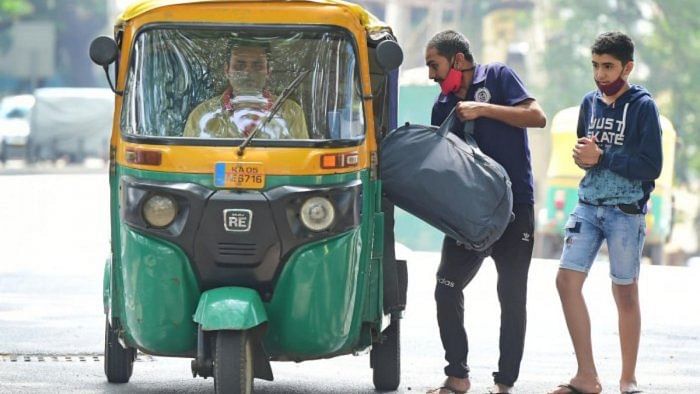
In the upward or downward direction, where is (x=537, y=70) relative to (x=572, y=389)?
downward

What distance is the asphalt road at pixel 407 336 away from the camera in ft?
29.3

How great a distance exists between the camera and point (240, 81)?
24.7ft

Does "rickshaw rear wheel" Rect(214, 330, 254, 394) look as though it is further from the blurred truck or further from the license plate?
the blurred truck

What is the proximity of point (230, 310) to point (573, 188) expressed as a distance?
20784mm

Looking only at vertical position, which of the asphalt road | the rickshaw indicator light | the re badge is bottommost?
the asphalt road

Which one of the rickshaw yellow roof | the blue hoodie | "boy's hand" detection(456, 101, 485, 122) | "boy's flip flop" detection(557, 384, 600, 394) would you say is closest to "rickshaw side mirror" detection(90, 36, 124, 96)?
the rickshaw yellow roof

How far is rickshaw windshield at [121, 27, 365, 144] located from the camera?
746 centimetres

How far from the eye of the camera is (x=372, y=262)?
7.78 metres

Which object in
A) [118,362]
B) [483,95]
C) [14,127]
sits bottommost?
[14,127]

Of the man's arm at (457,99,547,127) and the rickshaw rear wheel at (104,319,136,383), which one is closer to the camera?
the man's arm at (457,99,547,127)

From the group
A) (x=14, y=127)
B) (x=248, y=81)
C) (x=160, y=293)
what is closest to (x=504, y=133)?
(x=248, y=81)

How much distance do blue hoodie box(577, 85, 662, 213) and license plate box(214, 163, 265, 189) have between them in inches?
66.1

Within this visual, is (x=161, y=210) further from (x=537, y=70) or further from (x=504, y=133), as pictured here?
(x=537, y=70)

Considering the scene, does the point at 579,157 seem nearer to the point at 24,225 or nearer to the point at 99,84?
the point at 24,225
